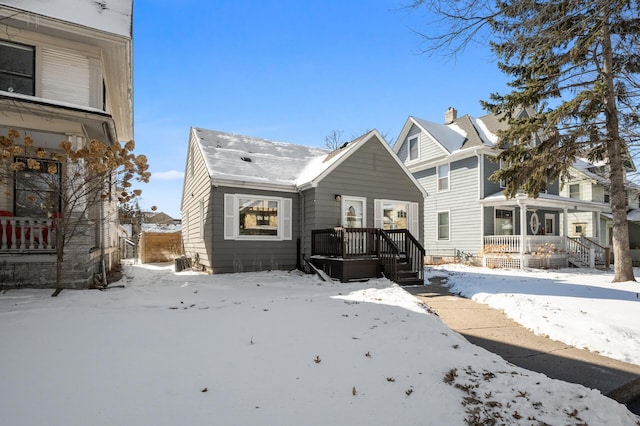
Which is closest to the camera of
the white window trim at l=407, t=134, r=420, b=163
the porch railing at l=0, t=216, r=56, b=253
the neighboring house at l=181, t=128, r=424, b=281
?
the porch railing at l=0, t=216, r=56, b=253

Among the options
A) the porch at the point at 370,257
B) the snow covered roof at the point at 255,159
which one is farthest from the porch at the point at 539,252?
the snow covered roof at the point at 255,159

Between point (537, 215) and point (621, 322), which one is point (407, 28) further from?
point (537, 215)

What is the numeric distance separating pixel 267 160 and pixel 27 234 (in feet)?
24.2

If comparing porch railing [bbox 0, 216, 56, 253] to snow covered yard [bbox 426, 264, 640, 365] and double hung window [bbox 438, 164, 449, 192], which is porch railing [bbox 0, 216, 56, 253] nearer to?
snow covered yard [bbox 426, 264, 640, 365]

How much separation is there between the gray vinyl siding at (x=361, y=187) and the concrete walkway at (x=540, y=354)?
17.0 ft

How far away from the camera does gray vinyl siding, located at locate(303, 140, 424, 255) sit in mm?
11016

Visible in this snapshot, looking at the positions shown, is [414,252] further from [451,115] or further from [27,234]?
[451,115]

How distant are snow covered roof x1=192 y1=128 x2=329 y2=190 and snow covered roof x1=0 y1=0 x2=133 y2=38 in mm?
4296

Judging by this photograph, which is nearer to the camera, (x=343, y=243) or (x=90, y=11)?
(x=90, y=11)

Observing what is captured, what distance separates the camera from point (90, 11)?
7738 mm

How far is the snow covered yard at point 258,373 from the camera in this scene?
2.55m

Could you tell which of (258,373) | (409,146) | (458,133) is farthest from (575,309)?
(409,146)

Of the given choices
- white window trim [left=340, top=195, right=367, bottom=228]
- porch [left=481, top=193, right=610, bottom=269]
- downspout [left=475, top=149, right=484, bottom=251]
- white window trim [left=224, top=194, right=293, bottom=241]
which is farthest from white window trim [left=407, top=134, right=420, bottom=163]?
white window trim [left=224, top=194, right=293, bottom=241]

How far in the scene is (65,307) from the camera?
5.30m
